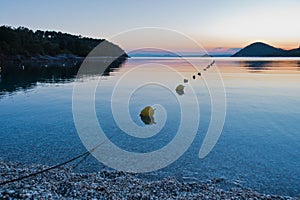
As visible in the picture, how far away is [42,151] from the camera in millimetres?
15281

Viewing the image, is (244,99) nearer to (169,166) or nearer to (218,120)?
(218,120)

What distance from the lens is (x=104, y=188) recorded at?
35.0ft

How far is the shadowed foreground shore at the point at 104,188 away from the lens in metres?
9.96

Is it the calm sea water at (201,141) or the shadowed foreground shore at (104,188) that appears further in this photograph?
the calm sea water at (201,141)

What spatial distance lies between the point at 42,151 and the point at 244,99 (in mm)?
26384

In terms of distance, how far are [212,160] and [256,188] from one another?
11.0ft

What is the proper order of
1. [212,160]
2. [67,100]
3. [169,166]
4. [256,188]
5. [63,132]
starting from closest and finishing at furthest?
1. [256,188]
2. [169,166]
3. [212,160]
4. [63,132]
5. [67,100]

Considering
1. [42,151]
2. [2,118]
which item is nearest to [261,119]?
[42,151]

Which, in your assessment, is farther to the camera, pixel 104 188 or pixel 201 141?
pixel 201 141

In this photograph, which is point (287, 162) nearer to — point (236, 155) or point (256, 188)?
point (236, 155)

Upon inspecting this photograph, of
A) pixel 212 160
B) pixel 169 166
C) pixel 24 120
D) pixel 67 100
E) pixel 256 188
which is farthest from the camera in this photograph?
pixel 67 100

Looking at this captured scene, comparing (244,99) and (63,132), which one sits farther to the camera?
(244,99)

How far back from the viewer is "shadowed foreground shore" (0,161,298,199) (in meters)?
9.96

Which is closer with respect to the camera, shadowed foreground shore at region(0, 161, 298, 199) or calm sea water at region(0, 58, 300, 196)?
shadowed foreground shore at region(0, 161, 298, 199)
